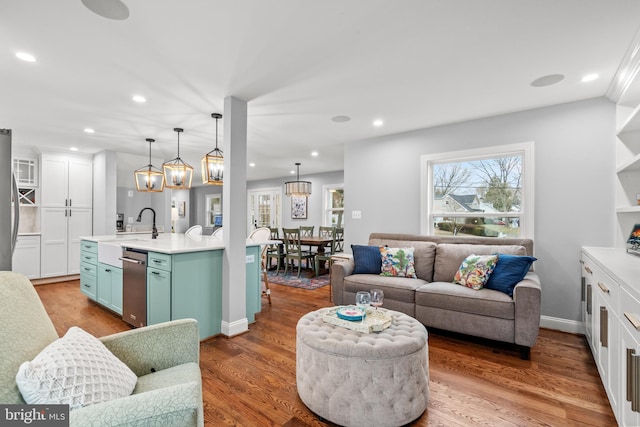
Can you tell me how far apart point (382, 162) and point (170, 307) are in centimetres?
332

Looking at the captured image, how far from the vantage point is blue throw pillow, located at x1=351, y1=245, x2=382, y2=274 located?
3.70m

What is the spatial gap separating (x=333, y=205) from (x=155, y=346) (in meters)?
6.96

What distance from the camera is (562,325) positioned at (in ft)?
10.7

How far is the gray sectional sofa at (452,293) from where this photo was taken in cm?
263

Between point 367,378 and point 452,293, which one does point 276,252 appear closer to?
point 452,293

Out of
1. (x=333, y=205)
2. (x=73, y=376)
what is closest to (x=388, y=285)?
(x=73, y=376)

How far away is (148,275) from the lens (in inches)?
120

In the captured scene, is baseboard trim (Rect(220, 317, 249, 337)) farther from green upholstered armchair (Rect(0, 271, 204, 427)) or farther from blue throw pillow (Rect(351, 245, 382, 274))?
green upholstered armchair (Rect(0, 271, 204, 427))

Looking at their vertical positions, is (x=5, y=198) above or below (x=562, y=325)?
above

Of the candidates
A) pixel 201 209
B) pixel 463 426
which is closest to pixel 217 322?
pixel 463 426

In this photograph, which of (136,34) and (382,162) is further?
(382,162)

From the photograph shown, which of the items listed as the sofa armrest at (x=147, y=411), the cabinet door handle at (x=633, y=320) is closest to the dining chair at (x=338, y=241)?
the cabinet door handle at (x=633, y=320)

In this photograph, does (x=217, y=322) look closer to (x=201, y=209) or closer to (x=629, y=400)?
(x=629, y=400)

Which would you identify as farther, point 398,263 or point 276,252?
point 276,252
